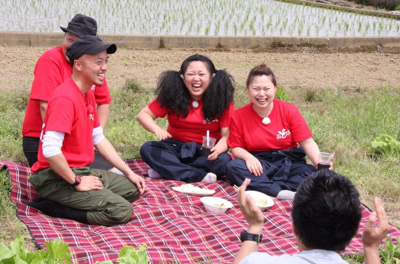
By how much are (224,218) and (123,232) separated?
780 millimetres

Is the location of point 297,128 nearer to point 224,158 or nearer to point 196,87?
point 224,158

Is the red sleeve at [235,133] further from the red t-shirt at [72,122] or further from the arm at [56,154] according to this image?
the arm at [56,154]

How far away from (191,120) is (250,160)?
0.75 m

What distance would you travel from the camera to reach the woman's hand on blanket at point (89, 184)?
4.41 metres

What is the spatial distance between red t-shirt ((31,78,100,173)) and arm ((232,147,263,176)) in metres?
1.36

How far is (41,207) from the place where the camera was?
Answer: 15.0ft

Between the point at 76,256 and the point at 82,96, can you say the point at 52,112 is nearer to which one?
the point at 82,96

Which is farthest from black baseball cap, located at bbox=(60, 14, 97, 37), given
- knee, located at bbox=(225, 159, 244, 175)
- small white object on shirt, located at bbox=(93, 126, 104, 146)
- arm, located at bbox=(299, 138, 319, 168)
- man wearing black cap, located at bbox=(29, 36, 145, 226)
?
arm, located at bbox=(299, 138, 319, 168)

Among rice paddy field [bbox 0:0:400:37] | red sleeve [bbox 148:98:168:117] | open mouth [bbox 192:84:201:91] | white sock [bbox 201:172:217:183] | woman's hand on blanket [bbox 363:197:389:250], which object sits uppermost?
rice paddy field [bbox 0:0:400:37]

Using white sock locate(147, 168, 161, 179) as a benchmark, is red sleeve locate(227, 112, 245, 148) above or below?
above

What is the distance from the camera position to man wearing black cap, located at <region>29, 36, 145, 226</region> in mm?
4254

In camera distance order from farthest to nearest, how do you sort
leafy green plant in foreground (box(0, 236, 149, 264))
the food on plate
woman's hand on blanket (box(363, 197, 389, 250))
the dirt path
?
the dirt path
the food on plate
leafy green plant in foreground (box(0, 236, 149, 264))
woman's hand on blanket (box(363, 197, 389, 250))

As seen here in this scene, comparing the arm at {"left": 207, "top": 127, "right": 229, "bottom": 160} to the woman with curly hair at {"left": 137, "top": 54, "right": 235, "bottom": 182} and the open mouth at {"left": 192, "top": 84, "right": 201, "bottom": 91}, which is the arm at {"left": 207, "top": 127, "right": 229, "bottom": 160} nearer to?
the woman with curly hair at {"left": 137, "top": 54, "right": 235, "bottom": 182}

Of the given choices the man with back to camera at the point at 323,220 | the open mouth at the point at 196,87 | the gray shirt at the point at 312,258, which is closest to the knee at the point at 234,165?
the open mouth at the point at 196,87
